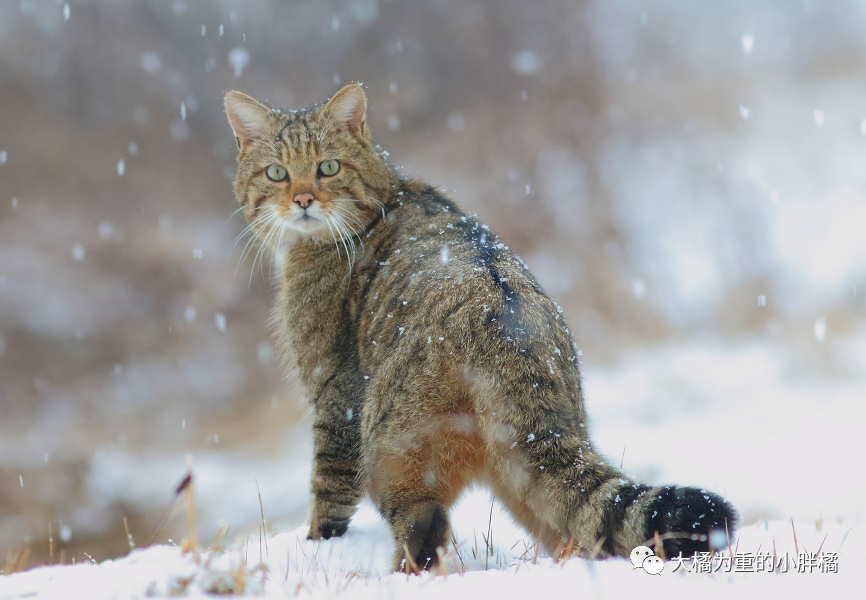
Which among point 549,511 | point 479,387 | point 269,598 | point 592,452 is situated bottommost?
point 269,598

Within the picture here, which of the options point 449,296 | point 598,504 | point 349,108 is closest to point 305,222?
point 349,108

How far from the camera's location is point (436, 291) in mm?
2951

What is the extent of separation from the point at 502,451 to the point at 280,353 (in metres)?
1.91

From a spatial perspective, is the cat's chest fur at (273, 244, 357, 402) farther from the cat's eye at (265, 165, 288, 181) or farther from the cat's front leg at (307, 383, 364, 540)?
the cat's eye at (265, 165, 288, 181)

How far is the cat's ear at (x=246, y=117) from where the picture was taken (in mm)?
4160

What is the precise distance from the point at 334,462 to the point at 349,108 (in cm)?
211

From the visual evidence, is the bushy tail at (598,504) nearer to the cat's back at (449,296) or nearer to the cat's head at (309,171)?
the cat's back at (449,296)

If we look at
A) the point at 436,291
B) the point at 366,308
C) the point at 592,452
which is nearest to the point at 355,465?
the point at 366,308

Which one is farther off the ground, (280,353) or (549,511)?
(280,353)

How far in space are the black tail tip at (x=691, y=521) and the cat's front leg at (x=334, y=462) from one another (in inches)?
64.8

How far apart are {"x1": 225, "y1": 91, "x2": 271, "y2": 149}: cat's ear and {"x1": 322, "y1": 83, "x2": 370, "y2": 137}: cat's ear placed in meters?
0.42

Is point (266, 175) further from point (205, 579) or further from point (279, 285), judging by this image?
point (205, 579)

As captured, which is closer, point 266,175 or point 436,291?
point 436,291

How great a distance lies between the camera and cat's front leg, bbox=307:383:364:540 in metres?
3.41
